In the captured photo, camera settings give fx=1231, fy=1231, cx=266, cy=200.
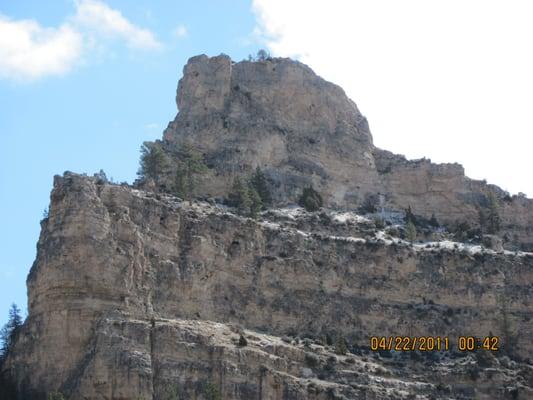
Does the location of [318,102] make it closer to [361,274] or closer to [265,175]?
[265,175]

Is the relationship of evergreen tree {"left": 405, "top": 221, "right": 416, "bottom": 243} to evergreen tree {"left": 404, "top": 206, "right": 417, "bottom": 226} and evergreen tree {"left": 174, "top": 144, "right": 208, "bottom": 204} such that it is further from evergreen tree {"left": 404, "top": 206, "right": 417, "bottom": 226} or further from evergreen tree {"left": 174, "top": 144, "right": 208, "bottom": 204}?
evergreen tree {"left": 174, "top": 144, "right": 208, "bottom": 204}

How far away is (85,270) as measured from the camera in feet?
227

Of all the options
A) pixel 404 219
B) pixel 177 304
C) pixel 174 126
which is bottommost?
pixel 177 304

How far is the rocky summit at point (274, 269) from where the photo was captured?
6875 cm

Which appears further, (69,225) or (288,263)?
(288,263)

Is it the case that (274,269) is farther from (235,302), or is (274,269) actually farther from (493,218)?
(493,218)

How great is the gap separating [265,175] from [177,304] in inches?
860

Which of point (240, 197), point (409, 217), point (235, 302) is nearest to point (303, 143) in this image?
point (409, 217)

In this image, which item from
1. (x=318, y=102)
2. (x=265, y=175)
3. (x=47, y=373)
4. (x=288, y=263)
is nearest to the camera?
(x=47, y=373)

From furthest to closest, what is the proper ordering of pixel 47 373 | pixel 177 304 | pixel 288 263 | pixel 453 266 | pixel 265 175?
pixel 265 175, pixel 453 266, pixel 288 263, pixel 177 304, pixel 47 373

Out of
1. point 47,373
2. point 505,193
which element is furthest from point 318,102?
point 47,373

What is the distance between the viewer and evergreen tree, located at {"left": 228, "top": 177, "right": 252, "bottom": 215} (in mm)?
85000

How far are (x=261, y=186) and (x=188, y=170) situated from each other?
6194mm

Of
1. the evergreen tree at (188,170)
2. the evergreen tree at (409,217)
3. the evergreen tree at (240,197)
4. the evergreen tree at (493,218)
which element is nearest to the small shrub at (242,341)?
the evergreen tree at (188,170)
